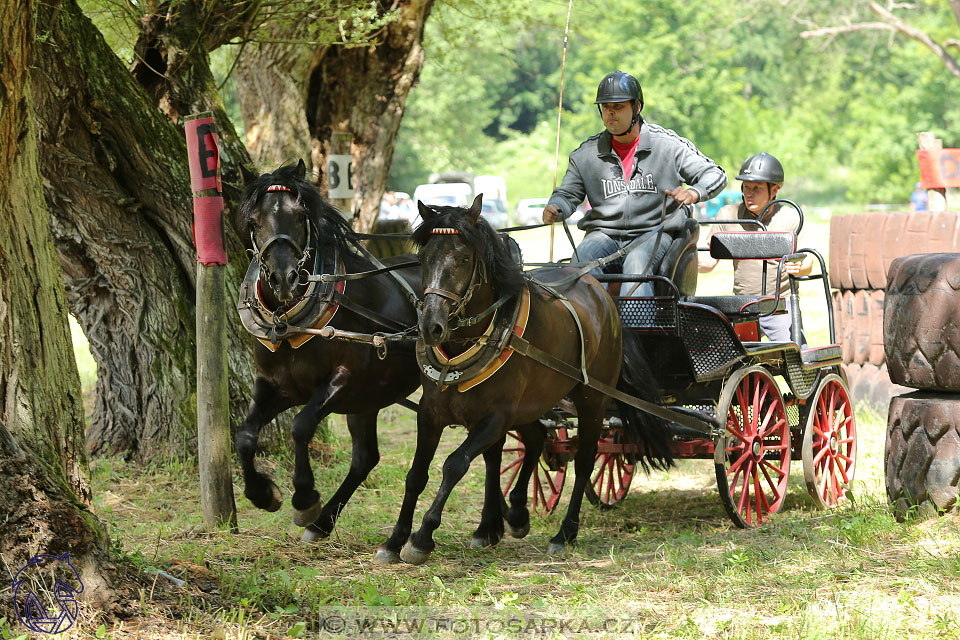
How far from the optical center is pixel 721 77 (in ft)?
143

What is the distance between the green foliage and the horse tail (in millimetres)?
22373

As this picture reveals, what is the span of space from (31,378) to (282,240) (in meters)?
1.56

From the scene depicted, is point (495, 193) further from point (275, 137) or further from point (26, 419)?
point (26, 419)

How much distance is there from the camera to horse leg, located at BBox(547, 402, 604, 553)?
6.17m

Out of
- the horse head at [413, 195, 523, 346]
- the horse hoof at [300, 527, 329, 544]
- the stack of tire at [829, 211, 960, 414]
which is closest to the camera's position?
the horse head at [413, 195, 523, 346]

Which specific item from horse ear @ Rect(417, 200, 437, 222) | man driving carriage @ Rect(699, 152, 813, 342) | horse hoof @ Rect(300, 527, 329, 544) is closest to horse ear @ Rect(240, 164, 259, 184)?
horse hoof @ Rect(300, 527, 329, 544)

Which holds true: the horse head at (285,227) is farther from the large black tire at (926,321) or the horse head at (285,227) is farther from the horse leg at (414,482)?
the large black tire at (926,321)

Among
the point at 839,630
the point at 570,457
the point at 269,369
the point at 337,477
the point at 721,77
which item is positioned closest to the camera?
the point at 839,630

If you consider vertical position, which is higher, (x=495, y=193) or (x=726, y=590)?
(x=495, y=193)

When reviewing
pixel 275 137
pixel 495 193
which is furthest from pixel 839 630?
pixel 495 193

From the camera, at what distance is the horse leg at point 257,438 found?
18.9 ft

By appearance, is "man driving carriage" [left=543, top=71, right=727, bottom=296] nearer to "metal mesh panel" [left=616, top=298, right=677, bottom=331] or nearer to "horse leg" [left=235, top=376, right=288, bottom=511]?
"metal mesh panel" [left=616, top=298, right=677, bottom=331]

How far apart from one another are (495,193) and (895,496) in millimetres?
44007

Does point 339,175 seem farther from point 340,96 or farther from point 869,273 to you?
point 869,273
